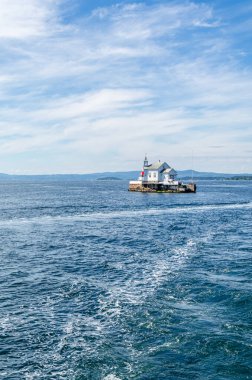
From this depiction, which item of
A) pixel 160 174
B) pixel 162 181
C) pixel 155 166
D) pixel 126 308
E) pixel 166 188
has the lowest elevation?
pixel 126 308

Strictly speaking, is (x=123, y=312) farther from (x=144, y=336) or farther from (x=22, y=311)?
(x=22, y=311)

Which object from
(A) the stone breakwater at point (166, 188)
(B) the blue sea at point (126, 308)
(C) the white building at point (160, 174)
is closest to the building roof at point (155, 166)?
(C) the white building at point (160, 174)

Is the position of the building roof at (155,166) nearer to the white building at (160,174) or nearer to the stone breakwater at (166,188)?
the white building at (160,174)

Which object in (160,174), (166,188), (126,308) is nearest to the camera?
(126,308)

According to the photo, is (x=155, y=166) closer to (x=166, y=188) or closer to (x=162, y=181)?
(x=162, y=181)

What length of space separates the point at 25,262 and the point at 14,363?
59.1ft

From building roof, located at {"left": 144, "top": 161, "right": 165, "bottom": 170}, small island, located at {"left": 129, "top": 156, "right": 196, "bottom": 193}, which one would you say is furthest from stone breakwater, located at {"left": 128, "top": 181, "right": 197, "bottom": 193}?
building roof, located at {"left": 144, "top": 161, "right": 165, "bottom": 170}

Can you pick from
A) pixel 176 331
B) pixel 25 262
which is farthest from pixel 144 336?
pixel 25 262

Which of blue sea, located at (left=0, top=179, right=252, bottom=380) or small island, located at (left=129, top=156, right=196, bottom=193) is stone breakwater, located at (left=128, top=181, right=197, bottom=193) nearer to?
small island, located at (left=129, top=156, right=196, bottom=193)

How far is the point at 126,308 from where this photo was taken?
76.4ft

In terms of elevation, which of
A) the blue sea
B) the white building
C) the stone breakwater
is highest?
the white building

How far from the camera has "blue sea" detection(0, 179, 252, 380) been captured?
16.8 meters

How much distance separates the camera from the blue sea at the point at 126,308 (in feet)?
55.0

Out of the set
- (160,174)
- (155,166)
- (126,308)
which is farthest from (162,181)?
(126,308)
